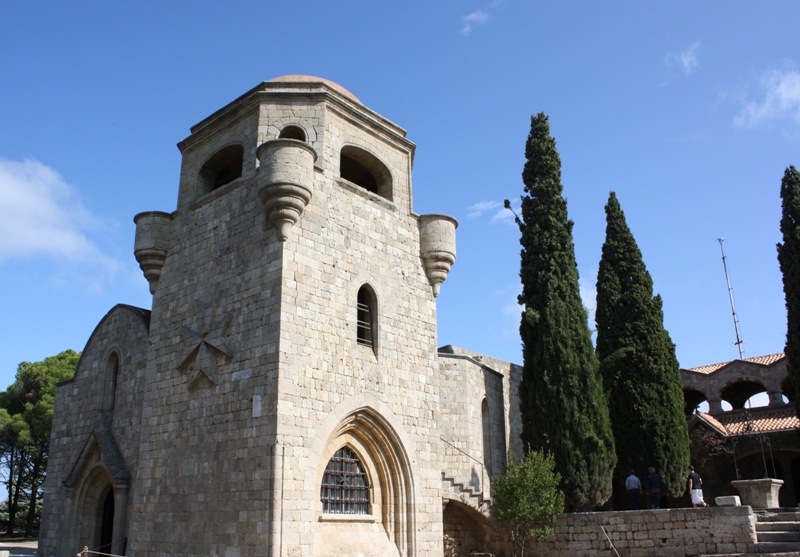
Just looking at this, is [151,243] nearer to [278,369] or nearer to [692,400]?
[278,369]

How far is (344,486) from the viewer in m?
13.2

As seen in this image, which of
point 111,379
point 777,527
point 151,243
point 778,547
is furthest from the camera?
point 111,379

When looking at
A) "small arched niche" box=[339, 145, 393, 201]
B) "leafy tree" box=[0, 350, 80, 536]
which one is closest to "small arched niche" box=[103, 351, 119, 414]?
"small arched niche" box=[339, 145, 393, 201]

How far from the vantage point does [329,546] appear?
12.0 metres

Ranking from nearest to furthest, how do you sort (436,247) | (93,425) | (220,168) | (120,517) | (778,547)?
(778,547), (120,517), (436,247), (220,168), (93,425)

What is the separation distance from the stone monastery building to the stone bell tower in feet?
0.13

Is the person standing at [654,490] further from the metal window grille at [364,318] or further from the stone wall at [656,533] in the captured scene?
the metal window grille at [364,318]

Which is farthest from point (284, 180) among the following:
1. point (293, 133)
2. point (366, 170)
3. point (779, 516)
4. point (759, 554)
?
point (779, 516)

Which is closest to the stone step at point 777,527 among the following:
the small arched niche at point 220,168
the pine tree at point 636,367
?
the pine tree at point 636,367

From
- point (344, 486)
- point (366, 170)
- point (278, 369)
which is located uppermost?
point (366, 170)

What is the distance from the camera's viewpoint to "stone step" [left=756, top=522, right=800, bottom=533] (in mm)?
13320

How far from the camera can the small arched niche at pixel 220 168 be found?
15500mm

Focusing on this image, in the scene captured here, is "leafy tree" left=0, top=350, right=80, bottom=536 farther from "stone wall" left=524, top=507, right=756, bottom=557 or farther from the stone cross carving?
"stone wall" left=524, top=507, right=756, bottom=557

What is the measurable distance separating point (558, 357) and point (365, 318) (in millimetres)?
5465
